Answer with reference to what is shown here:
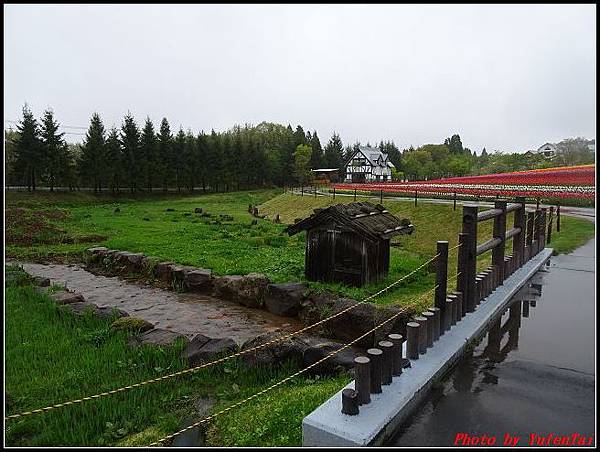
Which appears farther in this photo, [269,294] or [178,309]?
[178,309]

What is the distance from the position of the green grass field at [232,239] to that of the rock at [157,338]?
4.77 metres

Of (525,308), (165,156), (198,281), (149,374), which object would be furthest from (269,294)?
(165,156)

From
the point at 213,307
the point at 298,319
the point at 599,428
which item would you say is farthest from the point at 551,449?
the point at 213,307

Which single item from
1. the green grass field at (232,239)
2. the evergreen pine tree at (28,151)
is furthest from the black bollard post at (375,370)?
the evergreen pine tree at (28,151)

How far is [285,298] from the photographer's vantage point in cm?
1205

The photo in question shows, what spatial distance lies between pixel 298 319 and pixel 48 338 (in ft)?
19.4

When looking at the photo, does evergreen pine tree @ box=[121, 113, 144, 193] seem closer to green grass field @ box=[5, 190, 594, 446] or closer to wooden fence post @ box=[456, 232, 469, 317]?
green grass field @ box=[5, 190, 594, 446]

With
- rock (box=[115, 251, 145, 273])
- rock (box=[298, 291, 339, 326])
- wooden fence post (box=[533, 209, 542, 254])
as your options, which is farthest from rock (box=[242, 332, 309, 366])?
rock (box=[115, 251, 145, 273])

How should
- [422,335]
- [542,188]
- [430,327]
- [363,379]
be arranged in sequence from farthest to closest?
[542,188] < [430,327] < [422,335] < [363,379]

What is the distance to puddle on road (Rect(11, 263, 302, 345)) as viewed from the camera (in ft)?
36.4

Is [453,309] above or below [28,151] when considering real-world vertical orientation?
below

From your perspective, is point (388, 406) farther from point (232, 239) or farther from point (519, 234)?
point (232, 239)

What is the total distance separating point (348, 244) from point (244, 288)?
136 inches

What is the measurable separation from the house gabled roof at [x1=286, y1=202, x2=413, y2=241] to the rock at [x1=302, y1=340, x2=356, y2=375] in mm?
5163
